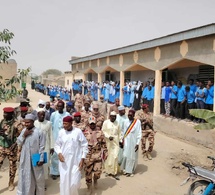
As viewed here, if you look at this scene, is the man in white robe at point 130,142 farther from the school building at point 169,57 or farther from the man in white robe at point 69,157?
the school building at point 169,57

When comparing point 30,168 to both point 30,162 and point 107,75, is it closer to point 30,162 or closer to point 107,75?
point 30,162

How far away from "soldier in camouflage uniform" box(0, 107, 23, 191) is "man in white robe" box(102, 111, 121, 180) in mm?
1932

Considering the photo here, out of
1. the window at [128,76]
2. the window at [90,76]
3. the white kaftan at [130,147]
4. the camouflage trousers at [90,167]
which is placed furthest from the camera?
the window at [90,76]

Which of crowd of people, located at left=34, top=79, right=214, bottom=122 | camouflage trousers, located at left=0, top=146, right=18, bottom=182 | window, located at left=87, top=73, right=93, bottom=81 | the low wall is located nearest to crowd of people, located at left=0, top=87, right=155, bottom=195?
camouflage trousers, located at left=0, top=146, right=18, bottom=182

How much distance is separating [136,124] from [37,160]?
286cm

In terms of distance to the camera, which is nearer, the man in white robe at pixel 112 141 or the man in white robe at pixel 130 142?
the man in white robe at pixel 112 141

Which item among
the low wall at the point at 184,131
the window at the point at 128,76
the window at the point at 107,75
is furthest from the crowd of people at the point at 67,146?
the window at the point at 107,75

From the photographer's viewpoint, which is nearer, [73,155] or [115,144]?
[73,155]

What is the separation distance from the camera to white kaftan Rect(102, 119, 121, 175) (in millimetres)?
6055

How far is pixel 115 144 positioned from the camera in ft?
20.2

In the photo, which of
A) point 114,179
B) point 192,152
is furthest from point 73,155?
point 192,152

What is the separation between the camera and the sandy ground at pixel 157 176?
5621 mm

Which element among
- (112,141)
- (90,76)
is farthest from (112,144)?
(90,76)

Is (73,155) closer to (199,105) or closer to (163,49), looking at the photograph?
(199,105)
